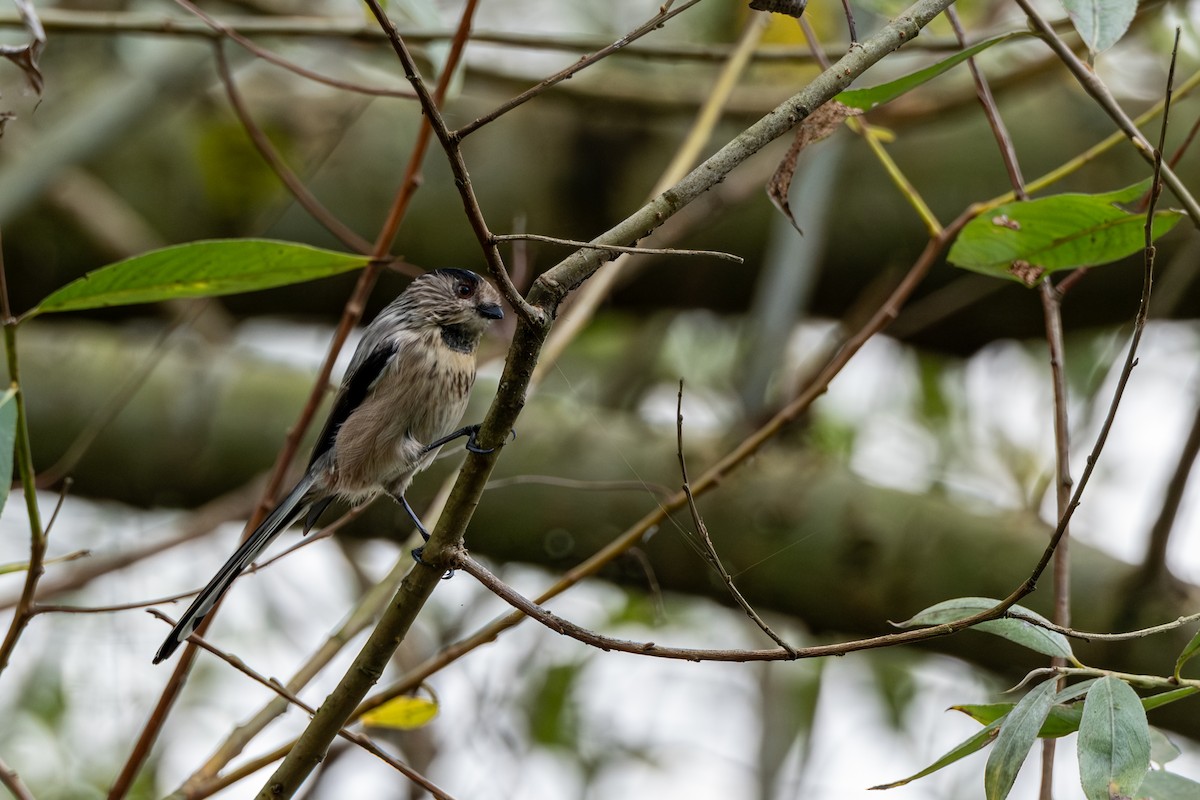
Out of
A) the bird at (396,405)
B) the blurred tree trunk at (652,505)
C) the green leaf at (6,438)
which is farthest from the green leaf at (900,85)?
the blurred tree trunk at (652,505)

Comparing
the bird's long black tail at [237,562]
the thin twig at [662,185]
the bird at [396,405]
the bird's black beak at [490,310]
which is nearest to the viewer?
the bird's long black tail at [237,562]

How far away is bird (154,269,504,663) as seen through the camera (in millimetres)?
2957

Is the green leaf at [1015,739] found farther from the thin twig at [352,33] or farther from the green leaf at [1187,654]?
the thin twig at [352,33]

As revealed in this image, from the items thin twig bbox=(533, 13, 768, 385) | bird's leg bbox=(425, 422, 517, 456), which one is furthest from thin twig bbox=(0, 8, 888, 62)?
bird's leg bbox=(425, 422, 517, 456)

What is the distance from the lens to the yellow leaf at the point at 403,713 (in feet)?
7.33

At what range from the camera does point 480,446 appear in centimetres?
161

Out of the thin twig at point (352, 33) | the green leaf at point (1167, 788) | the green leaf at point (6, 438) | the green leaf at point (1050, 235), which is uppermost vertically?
the thin twig at point (352, 33)

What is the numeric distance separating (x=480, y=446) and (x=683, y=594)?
102 inches

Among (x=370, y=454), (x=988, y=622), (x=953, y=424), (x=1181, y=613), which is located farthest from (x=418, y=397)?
(x=953, y=424)

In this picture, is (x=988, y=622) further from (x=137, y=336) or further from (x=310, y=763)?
(x=137, y=336)

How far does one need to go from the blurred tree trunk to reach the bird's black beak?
65cm

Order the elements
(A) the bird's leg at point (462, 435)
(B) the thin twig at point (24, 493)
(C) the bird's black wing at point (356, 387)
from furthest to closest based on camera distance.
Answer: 1. (C) the bird's black wing at point (356, 387)
2. (A) the bird's leg at point (462, 435)
3. (B) the thin twig at point (24, 493)

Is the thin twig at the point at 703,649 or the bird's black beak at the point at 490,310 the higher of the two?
the bird's black beak at the point at 490,310

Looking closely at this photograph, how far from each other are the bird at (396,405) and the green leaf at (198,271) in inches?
29.5
